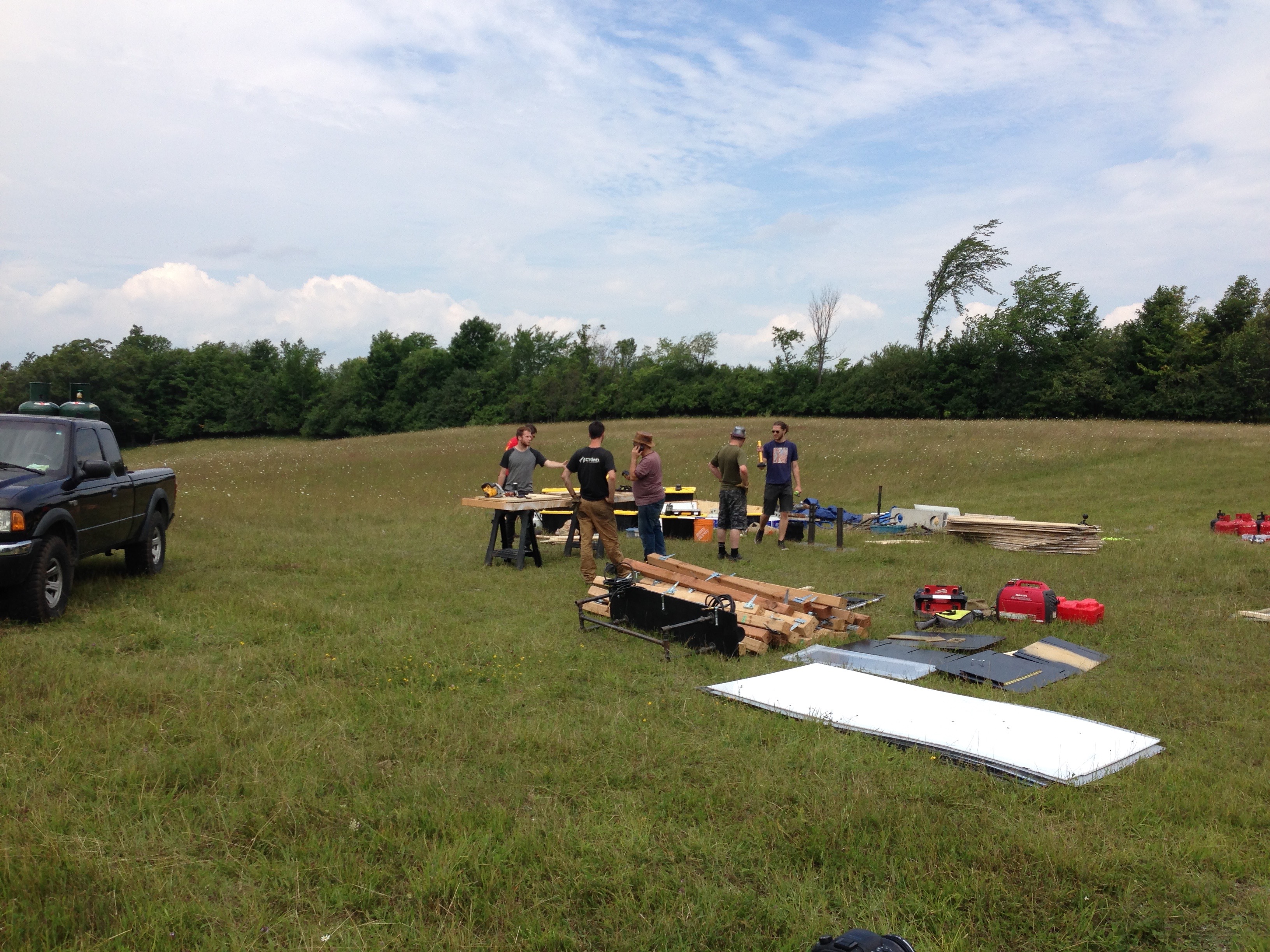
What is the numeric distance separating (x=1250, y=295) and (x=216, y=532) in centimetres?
6919

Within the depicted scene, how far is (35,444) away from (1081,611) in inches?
429

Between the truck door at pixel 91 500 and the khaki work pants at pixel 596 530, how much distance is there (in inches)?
206

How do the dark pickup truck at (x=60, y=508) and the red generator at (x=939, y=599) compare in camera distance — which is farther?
the red generator at (x=939, y=599)

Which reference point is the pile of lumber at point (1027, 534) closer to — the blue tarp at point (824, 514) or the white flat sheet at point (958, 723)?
the blue tarp at point (824, 514)

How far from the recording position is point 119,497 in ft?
31.2

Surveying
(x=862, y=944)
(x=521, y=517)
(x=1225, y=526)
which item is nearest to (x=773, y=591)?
(x=521, y=517)

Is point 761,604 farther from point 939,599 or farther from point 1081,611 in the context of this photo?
point 1081,611

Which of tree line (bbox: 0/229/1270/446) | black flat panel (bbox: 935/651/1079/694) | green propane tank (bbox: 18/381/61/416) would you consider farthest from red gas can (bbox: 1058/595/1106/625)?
tree line (bbox: 0/229/1270/446)

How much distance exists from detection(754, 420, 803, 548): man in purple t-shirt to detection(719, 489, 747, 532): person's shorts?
32.5 inches

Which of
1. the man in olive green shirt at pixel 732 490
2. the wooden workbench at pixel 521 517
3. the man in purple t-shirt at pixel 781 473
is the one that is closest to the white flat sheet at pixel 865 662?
the wooden workbench at pixel 521 517

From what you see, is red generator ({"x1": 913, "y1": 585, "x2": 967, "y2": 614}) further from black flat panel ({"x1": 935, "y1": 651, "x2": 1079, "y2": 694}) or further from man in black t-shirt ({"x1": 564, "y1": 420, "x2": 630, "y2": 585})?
man in black t-shirt ({"x1": 564, "y1": 420, "x2": 630, "y2": 585})

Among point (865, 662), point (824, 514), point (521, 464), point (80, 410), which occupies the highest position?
point (80, 410)

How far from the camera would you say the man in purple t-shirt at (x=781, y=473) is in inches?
532

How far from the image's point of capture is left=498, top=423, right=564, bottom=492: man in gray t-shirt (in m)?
12.5
